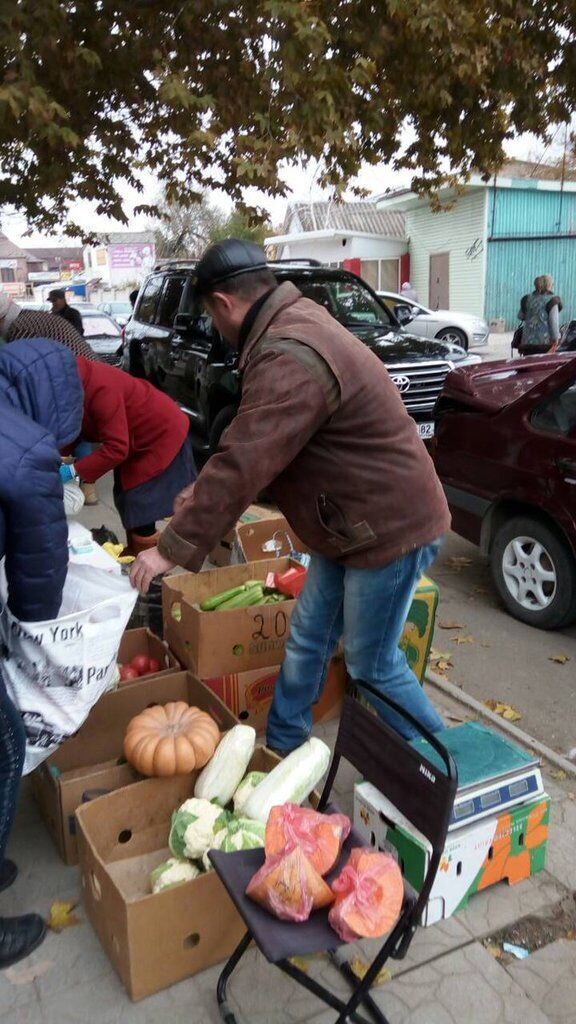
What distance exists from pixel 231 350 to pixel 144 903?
5860mm

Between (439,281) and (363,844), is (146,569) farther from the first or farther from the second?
(439,281)

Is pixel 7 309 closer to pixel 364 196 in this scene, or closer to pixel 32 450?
pixel 32 450

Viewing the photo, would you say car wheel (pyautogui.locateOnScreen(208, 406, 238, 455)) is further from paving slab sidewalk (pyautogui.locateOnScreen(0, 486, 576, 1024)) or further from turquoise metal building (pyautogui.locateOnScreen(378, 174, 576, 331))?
turquoise metal building (pyautogui.locateOnScreen(378, 174, 576, 331))

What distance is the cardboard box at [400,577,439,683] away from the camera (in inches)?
143

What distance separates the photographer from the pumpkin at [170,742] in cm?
266

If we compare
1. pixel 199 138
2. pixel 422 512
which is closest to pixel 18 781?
pixel 422 512

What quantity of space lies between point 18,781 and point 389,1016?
1.24 m

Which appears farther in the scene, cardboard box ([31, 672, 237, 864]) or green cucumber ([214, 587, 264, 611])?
green cucumber ([214, 587, 264, 611])

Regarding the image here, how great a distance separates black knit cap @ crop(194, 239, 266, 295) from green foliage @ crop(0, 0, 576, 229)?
2666 mm

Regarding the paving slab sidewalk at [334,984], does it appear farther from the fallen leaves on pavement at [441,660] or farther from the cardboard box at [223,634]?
the fallen leaves on pavement at [441,660]

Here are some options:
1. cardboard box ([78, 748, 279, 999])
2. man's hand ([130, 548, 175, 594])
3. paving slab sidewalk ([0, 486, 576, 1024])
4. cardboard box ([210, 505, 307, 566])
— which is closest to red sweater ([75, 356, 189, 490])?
cardboard box ([210, 505, 307, 566])

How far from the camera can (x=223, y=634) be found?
337cm

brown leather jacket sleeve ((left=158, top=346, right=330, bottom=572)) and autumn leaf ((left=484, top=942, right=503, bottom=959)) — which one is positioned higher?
brown leather jacket sleeve ((left=158, top=346, right=330, bottom=572))

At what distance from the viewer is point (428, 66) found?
5.74 meters
